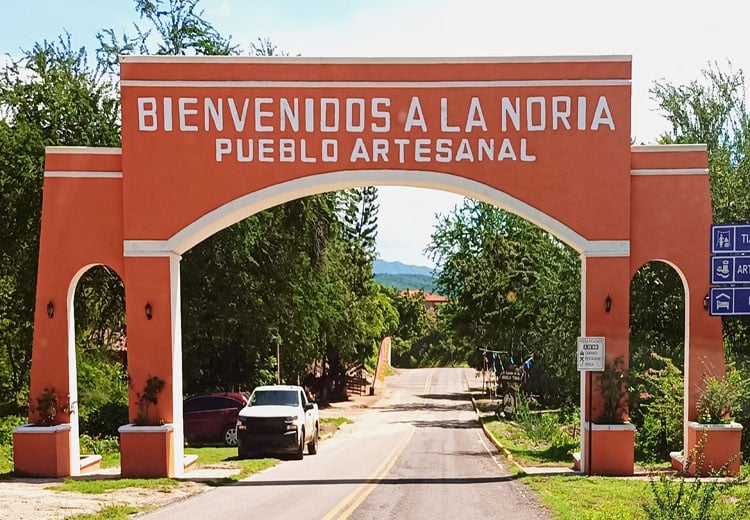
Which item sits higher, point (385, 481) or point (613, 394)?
point (613, 394)

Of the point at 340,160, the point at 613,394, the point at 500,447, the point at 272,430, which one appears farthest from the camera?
the point at 500,447

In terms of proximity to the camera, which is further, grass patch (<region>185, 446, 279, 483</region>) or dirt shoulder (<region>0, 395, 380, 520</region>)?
grass patch (<region>185, 446, 279, 483</region>)

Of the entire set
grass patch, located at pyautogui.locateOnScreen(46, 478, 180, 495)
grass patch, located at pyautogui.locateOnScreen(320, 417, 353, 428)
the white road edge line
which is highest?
grass patch, located at pyautogui.locateOnScreen(46, 478, 180, 495)

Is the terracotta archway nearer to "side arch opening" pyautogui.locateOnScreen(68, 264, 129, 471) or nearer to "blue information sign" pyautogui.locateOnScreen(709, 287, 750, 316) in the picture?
"side arch opening" pyautogui.locateOnScreen(68, 264, 129, 471)

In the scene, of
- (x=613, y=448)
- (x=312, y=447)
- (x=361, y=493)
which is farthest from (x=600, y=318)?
(x=312, y=447)

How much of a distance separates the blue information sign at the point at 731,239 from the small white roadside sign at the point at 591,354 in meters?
5.94

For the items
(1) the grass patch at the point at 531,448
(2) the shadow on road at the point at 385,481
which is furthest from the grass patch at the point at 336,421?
(2) the shadow on road at the point at 385,481

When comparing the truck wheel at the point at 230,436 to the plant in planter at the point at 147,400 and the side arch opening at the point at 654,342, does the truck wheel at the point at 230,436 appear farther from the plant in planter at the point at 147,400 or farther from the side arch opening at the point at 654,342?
the side arch opening at the point at 654,342

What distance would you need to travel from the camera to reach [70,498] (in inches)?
515

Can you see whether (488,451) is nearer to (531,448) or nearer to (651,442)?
(531,448)

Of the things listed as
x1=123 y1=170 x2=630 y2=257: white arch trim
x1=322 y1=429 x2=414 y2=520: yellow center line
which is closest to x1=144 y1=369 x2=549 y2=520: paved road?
x1=322 y1=429 x2=414 y2=520: yellow center line

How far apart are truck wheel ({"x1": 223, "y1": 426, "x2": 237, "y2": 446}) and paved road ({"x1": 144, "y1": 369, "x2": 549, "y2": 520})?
2676 millimetres

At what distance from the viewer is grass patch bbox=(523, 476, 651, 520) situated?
1123cm

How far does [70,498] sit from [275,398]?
866cm
